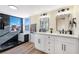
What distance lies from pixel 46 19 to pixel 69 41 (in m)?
0.75

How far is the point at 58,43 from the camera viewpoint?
191cm

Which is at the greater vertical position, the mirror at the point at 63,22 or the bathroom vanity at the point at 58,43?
the mirror at the point at 63,22

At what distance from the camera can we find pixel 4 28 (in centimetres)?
172

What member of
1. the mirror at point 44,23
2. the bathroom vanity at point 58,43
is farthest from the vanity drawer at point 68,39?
the mirror at point 44,23

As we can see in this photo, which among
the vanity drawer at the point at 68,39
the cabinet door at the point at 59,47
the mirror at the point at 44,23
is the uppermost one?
the mirror at the point at 44,23

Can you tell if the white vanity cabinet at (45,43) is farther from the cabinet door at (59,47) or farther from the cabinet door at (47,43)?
the cabinet door at (59,47)

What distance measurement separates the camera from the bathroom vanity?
1575 mm

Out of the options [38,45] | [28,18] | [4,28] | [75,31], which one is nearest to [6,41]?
[4,28]

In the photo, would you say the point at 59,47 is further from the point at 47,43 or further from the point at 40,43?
the point at 40,43

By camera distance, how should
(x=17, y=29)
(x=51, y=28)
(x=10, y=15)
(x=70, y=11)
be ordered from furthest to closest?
(x=70, y=11) → (x=51, y=28) → (x=17, y=29) → (x=10, y=15)

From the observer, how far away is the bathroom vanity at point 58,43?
5.17 ft

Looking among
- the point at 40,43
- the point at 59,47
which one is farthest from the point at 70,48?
the point at 40,43

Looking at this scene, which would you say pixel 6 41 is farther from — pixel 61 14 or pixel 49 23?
pixel 61 14

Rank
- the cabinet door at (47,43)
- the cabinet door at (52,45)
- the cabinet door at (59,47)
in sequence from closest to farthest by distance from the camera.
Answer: the cabinet door at (59,47)
the cabinet door at (52,45)
the cabinet door at (47,43)
